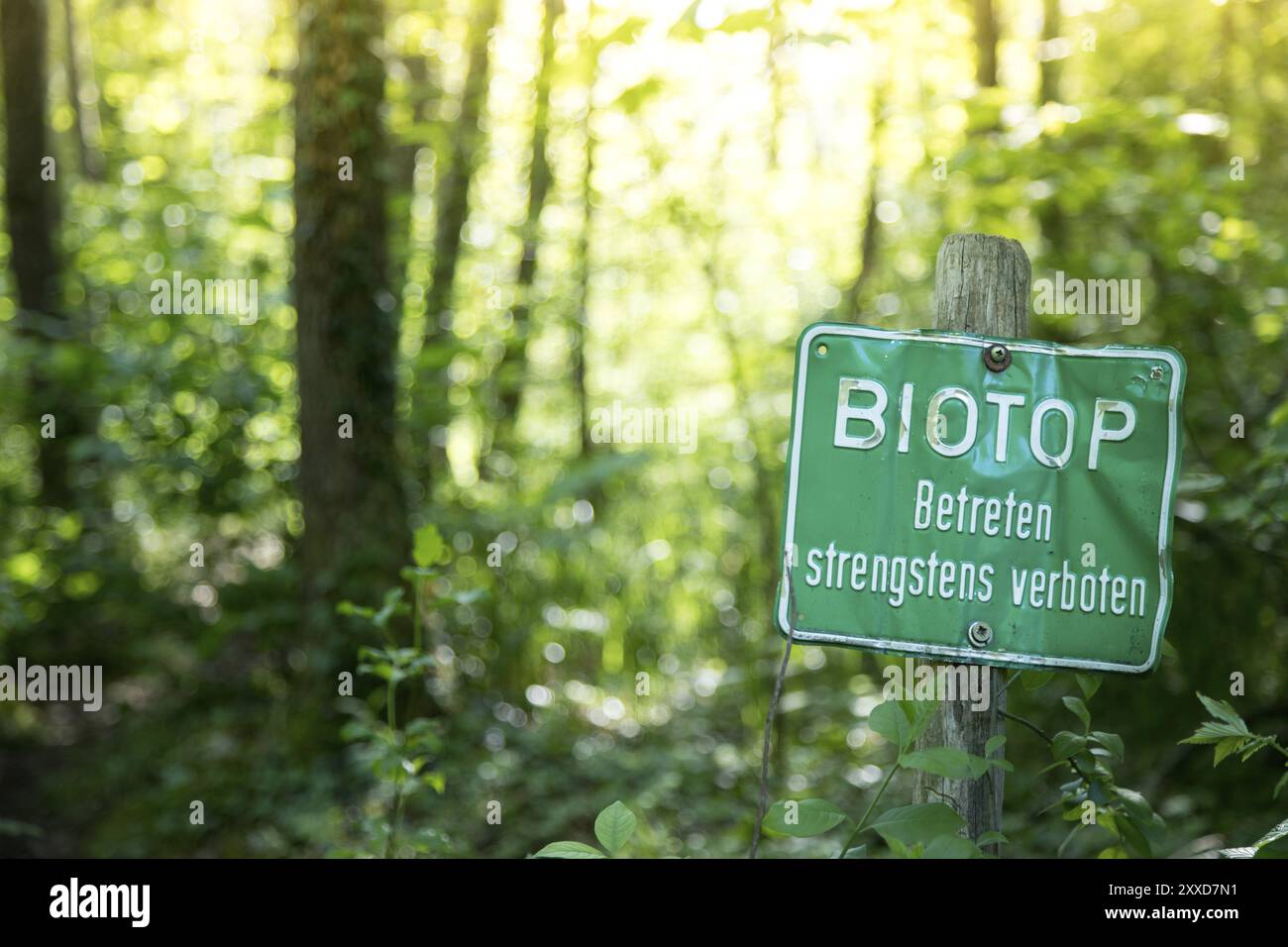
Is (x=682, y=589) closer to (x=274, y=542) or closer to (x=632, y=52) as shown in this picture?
(x=274, y=542)

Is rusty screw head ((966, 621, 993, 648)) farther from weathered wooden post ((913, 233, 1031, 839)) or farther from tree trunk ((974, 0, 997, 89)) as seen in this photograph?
tree trunk ((974, 0, 997, 89))

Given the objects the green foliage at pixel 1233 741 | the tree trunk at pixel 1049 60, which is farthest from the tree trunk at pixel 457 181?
the green foliage at pixel 1233 741

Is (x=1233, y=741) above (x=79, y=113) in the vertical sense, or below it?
below

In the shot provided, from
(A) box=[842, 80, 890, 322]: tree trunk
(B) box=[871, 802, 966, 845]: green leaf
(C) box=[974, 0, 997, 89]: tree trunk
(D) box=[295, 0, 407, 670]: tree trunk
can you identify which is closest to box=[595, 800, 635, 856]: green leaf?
(B) box=[871, 802, 966, 845]: green leaf

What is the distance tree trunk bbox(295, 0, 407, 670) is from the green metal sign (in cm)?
406

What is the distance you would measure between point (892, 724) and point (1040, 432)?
0.64m

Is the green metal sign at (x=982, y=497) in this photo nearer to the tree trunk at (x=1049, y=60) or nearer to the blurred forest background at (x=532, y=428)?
the blurred forest background at (x=532, y=428)

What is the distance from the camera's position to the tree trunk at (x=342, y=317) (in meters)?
5.69

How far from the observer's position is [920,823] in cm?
201

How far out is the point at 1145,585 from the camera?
6.56 feet

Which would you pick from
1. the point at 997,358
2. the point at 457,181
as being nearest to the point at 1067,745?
the point at 997,358

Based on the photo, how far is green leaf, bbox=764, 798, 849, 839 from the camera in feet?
6.38

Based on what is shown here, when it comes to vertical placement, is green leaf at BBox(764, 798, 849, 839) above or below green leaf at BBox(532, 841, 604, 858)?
above

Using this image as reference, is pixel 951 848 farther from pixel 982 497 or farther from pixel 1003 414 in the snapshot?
pixel 1003 414
